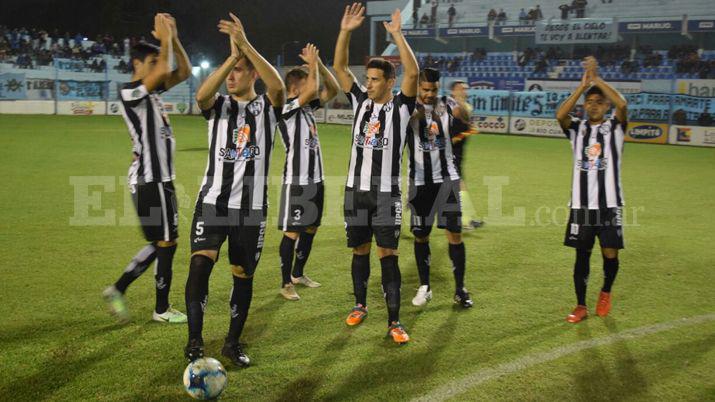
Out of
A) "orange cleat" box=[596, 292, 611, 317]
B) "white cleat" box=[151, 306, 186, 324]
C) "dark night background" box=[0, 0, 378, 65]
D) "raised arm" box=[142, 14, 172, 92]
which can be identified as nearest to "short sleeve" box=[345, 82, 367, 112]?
"raised arm" box=[142, 14, 172, 92]

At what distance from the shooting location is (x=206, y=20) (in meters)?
66.9

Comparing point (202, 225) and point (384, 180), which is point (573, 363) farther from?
point (202, 225)

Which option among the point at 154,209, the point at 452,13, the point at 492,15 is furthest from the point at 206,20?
the point at 154,209

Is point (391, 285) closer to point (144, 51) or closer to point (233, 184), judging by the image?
point (233, 184)

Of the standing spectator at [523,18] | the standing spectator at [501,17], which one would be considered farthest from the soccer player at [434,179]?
the standing spectator at [501,17]

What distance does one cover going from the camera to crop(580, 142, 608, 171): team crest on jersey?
211 inches

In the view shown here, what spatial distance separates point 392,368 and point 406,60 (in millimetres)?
2279

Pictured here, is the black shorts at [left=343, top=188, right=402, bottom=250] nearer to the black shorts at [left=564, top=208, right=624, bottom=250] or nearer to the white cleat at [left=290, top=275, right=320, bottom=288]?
the white cleat at [left=290, top=275, right=320, bottom=288]

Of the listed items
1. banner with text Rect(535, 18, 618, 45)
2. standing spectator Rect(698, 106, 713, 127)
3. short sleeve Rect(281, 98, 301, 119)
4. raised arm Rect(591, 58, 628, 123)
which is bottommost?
short sleeve Rect(281, 98, 301, 119)

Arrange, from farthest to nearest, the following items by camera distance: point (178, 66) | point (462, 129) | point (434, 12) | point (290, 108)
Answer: point (434, 12), point (462, 129), point (290, 108), point (178, 66)

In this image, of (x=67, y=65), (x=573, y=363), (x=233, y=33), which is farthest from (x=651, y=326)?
(x=67, y=65)

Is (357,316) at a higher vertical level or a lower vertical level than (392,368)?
higher

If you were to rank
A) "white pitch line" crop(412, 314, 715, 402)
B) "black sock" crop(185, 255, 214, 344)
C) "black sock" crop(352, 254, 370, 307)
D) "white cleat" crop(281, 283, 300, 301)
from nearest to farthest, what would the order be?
"white pitch line" crop(412, 314, 715, 402)
"black sock" crop(185, 255, 214, 344)
"black sock" crop(352, 254, 370, 307)
"white cleat" crop(281, 283, 300, 301)

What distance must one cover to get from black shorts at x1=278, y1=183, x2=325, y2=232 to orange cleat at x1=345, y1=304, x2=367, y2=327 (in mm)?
1202
